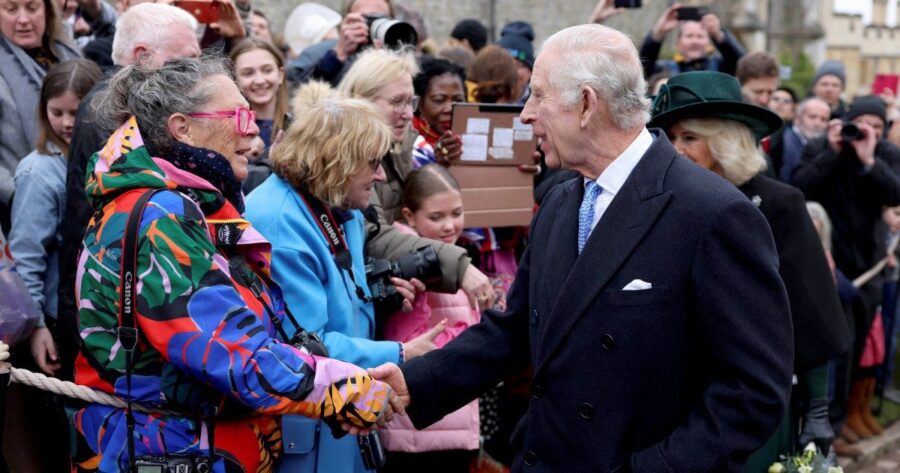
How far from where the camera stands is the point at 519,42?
24.7 ft

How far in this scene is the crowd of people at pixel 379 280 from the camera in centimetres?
257

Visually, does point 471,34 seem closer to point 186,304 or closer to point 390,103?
point 390,103

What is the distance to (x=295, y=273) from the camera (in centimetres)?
330

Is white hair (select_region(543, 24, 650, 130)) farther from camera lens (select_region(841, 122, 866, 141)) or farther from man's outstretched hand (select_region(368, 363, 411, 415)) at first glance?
camera lens (select_region(841, 122, 866, 141))

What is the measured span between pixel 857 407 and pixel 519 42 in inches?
151

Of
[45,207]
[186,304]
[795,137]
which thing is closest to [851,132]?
[795,137]

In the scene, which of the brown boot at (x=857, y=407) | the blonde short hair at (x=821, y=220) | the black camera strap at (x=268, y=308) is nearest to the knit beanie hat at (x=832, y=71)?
the blonde short hair at (x=821, y=220)

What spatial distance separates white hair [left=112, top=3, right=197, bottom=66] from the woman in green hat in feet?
6.71

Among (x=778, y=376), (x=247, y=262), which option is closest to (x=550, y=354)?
(x=778, y=376)

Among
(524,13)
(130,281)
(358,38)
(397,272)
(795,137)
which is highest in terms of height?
(358,38)

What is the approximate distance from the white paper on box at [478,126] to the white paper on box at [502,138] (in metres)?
0.05

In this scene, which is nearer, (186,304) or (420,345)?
(186,304)

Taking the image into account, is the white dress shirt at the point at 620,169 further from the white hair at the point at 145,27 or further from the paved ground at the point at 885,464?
the paved ground at the point at 885,464

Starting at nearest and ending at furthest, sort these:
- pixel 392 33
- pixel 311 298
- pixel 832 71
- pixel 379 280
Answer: pixel 311 298
pixel 379 280
pixel 392 33
pixel 832 71
